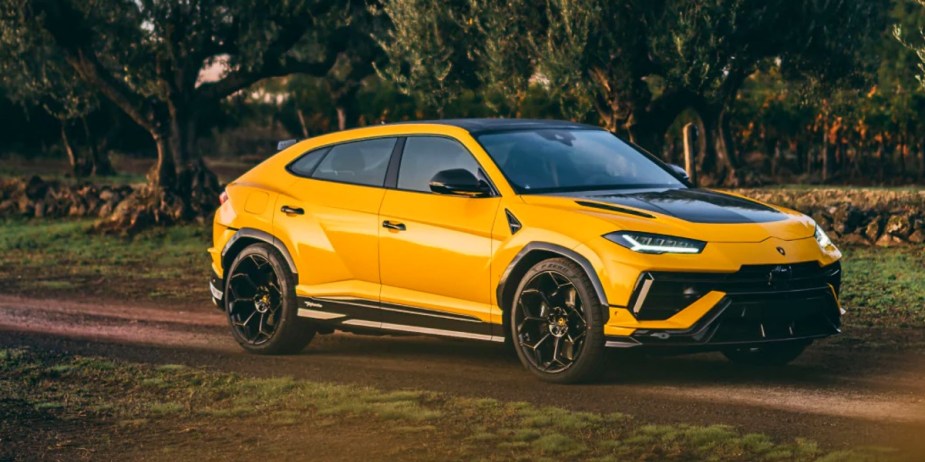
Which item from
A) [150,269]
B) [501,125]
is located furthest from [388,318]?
[150,269]

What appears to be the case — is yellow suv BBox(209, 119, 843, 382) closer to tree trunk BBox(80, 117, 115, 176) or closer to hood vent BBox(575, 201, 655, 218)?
hood vent BBox(575, 201, 655, 218)

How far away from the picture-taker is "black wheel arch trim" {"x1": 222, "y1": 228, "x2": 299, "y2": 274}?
11.0m

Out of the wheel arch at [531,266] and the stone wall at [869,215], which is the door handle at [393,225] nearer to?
the wheel arch at [531,266]

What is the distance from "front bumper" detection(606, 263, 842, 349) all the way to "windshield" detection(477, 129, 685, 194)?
1.25 m

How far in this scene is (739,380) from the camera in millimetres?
9773

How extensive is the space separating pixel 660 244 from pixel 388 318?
2.25 meters

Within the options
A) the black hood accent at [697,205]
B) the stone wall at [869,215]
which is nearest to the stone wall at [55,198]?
the stone wall at [869,215]

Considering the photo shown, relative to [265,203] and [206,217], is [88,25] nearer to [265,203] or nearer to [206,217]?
[206,217]

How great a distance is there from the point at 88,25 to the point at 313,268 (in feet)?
46.7

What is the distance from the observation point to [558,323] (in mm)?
9367

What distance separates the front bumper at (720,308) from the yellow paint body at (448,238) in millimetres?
36

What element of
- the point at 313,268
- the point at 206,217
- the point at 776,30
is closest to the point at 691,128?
the point at 776,30

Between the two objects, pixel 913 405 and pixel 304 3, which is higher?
Answer: pixel 304 3

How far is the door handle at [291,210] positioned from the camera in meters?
10.9
